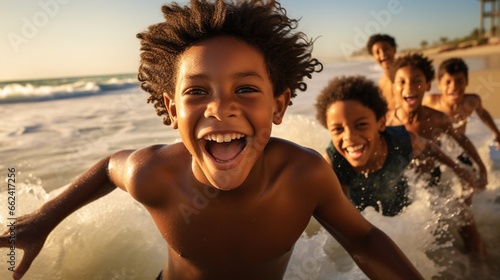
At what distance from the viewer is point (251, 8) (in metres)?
1.87

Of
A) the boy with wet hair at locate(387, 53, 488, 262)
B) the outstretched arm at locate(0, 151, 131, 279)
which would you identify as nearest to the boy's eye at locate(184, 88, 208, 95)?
the outstretched arm at locate(0, 151, 131, 279)

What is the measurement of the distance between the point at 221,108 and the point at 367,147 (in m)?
1.96

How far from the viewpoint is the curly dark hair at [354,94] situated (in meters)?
3.43

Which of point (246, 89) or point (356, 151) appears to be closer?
point (246, 89)

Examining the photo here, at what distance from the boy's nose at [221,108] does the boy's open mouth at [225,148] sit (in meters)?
0.09

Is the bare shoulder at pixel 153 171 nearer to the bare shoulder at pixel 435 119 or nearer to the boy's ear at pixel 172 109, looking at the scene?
the boy's ear at pixel 172 109

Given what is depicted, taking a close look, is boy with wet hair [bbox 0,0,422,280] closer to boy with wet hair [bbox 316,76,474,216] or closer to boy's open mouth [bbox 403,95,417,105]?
boy with wet hair [bbox 316,76,474,216]

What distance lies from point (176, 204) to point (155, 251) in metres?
1.45

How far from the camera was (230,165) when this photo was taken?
1.70 m

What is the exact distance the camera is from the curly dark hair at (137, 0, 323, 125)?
175 centimetres

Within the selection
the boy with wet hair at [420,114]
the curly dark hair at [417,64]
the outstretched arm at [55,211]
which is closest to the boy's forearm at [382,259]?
the outstretched arm at [55,211]

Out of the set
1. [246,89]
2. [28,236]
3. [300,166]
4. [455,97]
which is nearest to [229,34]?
[246,89]

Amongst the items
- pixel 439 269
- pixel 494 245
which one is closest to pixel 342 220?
pixel 439 269

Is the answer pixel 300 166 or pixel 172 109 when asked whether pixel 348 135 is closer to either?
pixel 300 166
